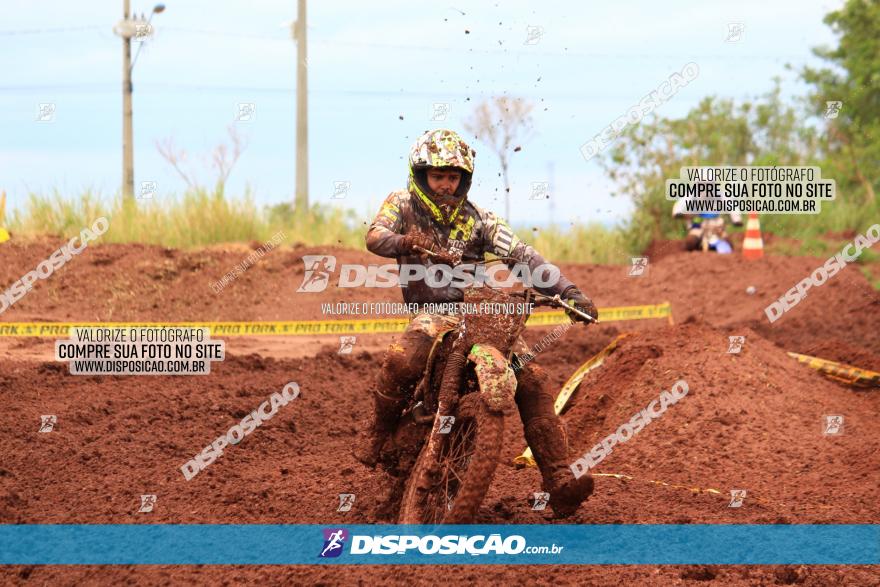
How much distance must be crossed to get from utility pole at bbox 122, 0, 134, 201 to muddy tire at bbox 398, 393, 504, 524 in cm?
3038

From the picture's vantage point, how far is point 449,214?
738 centimetres

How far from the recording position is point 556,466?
23.2 feet

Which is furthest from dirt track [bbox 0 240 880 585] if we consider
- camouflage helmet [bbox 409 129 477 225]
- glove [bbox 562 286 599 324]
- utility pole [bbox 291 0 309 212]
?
utility pole [bbox 291 0 309 212]

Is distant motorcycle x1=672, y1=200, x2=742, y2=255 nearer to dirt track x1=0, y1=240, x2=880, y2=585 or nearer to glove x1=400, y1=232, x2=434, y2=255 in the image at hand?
dirt track x1=0, y1=240, x2=880, y2=585

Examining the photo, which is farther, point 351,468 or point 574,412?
point 574,412

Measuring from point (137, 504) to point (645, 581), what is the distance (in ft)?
12.3

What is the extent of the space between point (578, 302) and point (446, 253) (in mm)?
878

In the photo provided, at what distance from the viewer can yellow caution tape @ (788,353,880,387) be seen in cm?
1267

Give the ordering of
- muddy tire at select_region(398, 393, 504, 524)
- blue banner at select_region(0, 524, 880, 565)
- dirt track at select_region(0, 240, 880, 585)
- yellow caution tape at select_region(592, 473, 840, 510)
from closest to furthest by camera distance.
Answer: muddy tire at select_region(398, 393, 504, 524) < blue banner at select_region(0, 524, 880, 565) < dirt track at select_region(0, 240, 880, 585) < yellow caution tape at select_region(592, 473, 840, 510)

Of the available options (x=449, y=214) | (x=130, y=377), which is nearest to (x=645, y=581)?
(x=449, y=214)

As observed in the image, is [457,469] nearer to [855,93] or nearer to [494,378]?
[494,378]

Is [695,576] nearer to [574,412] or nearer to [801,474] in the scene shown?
[801,474]

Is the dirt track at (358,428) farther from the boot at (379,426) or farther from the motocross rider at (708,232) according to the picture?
the motocross rider at (708,232)

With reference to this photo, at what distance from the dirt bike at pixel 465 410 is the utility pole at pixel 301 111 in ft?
83.4
